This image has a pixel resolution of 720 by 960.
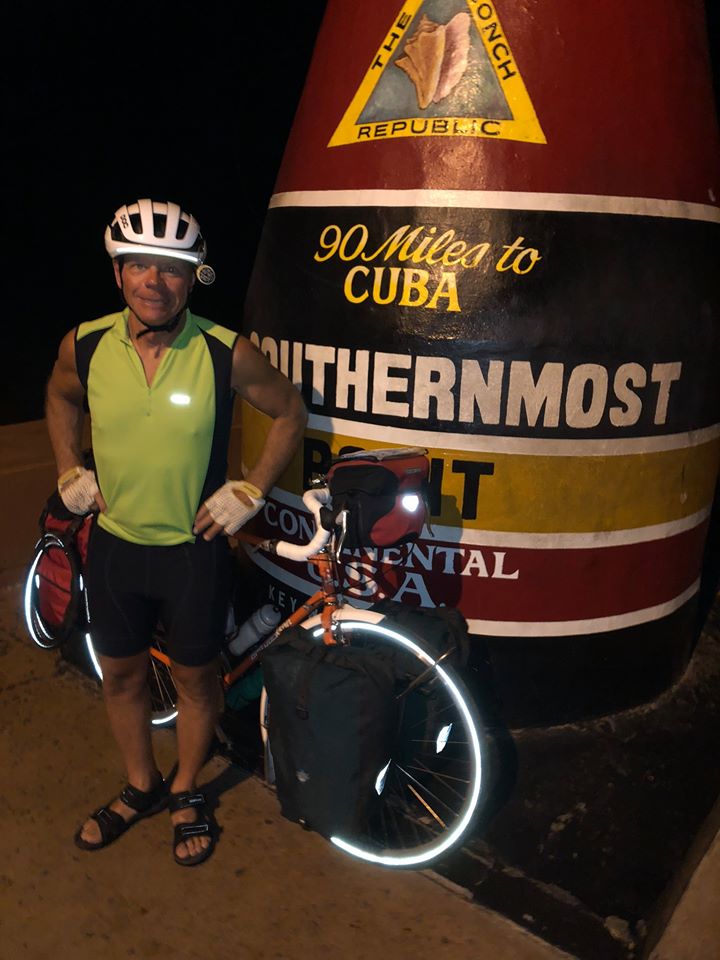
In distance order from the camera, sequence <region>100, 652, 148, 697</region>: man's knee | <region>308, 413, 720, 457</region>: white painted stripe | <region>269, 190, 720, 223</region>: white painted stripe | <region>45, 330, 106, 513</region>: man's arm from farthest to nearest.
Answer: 1. <region>308, 413, 720, 457</region>: white painted stripe
2. <region>269, 190, 720, 223</region>: white painted stripe
3. <region>100, 652, 148, 697</region>: man's knee
4. <region>45, 330, 106, 513</region>: man's arm

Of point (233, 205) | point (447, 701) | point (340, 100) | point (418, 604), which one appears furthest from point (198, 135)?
point (447, 701)

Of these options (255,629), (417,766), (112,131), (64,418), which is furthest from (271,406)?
(112,131)

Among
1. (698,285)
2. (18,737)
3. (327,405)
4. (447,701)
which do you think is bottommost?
(18,737)

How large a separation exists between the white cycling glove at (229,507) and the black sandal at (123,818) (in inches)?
48.3

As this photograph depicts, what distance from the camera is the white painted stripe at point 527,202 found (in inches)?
125

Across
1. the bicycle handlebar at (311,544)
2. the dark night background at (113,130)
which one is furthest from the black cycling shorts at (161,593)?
the dark night background at (113,130)

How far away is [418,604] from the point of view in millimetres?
3660

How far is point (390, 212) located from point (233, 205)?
720 centimetres

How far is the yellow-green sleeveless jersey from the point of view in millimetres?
2670

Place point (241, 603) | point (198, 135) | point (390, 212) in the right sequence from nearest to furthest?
point (390, 212), point (241, 603), point (198, 135)

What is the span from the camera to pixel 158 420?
105 inches

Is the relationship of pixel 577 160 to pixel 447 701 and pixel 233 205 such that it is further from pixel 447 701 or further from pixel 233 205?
pixel 233 205

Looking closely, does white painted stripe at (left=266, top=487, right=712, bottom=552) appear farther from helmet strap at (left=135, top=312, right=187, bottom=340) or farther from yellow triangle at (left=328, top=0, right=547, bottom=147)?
yellow triangle at (left=328, top=0, right=547, bottom=147)

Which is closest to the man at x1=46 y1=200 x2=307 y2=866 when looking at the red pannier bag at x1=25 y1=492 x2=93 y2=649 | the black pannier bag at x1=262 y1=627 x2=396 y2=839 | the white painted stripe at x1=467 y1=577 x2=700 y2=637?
the black pannier bag at x1=262 y1=627 x2=396 y2=839
